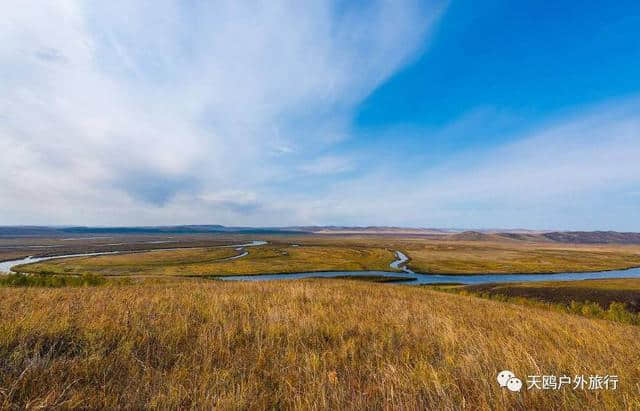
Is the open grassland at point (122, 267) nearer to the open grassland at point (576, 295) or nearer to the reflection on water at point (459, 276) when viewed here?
the reflection on water at point (459, 276)

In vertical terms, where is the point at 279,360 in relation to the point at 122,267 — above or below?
above

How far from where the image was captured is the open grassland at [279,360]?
10.5ft

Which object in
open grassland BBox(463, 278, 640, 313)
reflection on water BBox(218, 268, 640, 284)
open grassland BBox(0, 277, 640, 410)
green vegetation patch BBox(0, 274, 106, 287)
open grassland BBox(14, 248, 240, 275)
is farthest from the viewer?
reflection on water BBox(218, 268, 640, 284)

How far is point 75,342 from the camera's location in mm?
4480

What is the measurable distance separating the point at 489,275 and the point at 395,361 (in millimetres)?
83760

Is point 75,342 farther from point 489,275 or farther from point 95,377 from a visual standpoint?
point 489,275

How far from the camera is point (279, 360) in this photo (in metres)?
4.35

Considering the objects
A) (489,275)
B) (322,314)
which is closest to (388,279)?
(489,275)

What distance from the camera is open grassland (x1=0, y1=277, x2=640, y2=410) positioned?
3.20 metres
